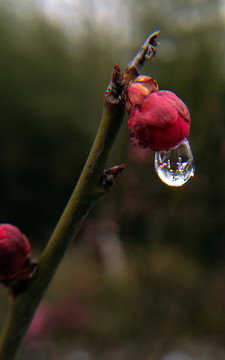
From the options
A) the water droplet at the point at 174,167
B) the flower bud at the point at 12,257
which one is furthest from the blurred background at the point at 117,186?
the flower bud at the point at 12,257

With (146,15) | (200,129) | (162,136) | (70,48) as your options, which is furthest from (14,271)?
(70,48)

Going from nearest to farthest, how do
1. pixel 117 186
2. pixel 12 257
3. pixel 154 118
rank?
1. pixel 154 118
2. pixel 12 257
3. pixel 117 186

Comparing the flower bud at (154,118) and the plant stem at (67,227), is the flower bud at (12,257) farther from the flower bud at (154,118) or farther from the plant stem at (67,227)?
the flower bud at (154,118)

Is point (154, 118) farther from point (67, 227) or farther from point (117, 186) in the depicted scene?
point (117, 186)

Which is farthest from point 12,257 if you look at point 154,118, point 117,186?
point 117,186

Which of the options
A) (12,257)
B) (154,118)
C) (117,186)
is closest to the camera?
(154,118)

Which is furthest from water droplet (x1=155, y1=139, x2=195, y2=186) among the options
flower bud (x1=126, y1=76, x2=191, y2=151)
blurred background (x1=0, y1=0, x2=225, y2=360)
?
blurred background (x1=0, y1=0, x2=225, y2=360)

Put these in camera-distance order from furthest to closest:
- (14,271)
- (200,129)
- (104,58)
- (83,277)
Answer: (104,58) < (83,277) < (200,129) < (14,271)

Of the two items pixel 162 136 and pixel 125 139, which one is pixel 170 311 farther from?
pixel 162 136
